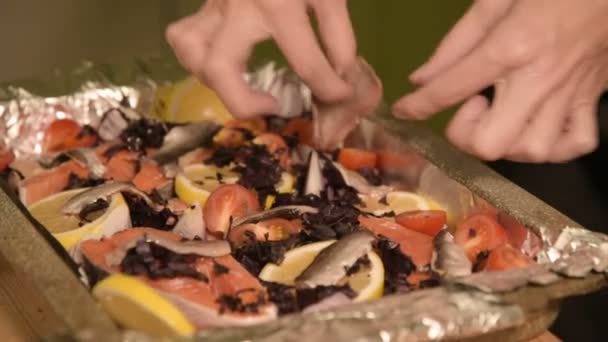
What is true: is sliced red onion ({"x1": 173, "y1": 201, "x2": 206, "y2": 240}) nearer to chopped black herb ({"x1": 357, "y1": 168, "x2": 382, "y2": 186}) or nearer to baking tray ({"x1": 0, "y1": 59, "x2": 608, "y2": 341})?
baking tray ({"x1": 0, "y1": 59, "x2": 608, "y2": 341})

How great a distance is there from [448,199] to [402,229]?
0.59ft

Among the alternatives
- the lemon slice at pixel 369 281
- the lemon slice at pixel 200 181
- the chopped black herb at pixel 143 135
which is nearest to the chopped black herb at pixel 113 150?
the chopped black herb at pixel 143 135

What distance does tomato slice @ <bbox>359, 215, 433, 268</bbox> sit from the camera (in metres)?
1.47

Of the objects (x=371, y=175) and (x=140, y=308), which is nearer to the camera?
(x=140, y=308)

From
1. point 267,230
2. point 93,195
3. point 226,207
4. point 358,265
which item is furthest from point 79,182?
point 358,265

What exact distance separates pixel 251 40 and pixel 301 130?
57cm

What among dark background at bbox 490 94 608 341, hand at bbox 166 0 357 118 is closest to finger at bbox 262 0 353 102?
hand at bbox 166 0 357 118

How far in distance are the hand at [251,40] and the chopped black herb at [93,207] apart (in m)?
0.27

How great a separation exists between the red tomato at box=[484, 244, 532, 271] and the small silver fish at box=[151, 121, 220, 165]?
0.69 metres

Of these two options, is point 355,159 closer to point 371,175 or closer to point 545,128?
point 371,175

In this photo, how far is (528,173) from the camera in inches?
83.8

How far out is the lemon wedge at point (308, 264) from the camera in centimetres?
129

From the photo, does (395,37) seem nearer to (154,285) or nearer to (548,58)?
(548,58)

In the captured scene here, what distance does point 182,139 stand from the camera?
1.87 metres
